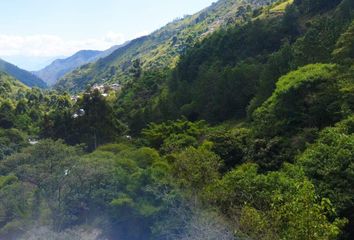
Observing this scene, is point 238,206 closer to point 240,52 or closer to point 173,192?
point 173,192

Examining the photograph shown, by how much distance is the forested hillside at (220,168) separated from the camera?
19.8 metres

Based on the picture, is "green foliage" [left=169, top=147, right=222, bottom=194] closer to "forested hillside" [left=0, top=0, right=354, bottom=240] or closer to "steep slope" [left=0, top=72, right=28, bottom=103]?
"forested hillside" [left=0, top=0, right=354, bottom=240]

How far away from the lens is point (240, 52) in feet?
220

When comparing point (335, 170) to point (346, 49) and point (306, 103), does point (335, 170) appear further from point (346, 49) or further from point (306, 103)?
point (346, 49)

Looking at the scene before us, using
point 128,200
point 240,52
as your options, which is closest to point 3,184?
point 128,200

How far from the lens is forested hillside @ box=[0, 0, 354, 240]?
19.8m

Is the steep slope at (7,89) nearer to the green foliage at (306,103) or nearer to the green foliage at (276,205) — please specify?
the green foliage at (306,103)

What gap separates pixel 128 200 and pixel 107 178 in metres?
3.83

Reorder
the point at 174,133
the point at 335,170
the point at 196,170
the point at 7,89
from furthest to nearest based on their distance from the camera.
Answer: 1. the point at 7,89
2. the point at 174,133
3. the point at 196,170
4. the point at 335,170

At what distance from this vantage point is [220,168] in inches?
1248

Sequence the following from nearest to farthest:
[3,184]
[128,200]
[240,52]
A: [128,200]
[3,184]
[240,52]

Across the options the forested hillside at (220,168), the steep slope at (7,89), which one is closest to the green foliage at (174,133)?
the forested hillside at (220,168)

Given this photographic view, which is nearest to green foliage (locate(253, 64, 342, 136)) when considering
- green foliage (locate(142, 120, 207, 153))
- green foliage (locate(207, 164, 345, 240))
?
green foliage (locate(207, 164, 345, 240))

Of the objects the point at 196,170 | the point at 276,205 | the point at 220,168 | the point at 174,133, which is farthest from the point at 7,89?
the point at 276,205
